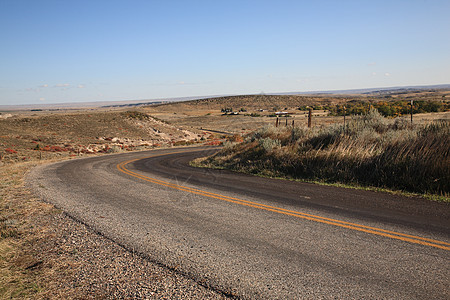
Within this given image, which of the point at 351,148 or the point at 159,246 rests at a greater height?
the point at 351,148

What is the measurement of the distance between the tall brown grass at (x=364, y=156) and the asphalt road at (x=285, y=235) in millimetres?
1369

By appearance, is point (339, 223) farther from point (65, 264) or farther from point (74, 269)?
point (65, 264)

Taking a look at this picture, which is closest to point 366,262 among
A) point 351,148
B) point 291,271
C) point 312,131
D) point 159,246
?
point 291,271

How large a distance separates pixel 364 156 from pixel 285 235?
6312mm

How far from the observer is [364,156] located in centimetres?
1046

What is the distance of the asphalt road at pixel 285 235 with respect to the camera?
4.02m

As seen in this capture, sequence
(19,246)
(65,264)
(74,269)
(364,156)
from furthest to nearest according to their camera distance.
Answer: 1. (364,156)
2. (19,246)
3. (65,264)
4. (74,269)

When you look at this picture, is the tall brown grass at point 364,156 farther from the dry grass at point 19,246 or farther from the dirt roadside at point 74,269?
the dry grass at point 19,246

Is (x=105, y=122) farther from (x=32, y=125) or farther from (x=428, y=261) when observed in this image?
(x=428, y=261)

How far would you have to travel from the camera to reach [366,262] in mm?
4512

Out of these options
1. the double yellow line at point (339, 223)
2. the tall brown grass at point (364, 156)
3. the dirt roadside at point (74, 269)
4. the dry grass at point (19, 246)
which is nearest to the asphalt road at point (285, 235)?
→ the double yellow line at point (339, 223)

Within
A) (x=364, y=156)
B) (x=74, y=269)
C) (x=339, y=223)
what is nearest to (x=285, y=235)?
(x=339, y=223)

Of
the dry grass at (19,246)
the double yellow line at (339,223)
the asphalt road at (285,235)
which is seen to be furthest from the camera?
the double yellow line at (339,223)

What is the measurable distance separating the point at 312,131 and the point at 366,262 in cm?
1067
